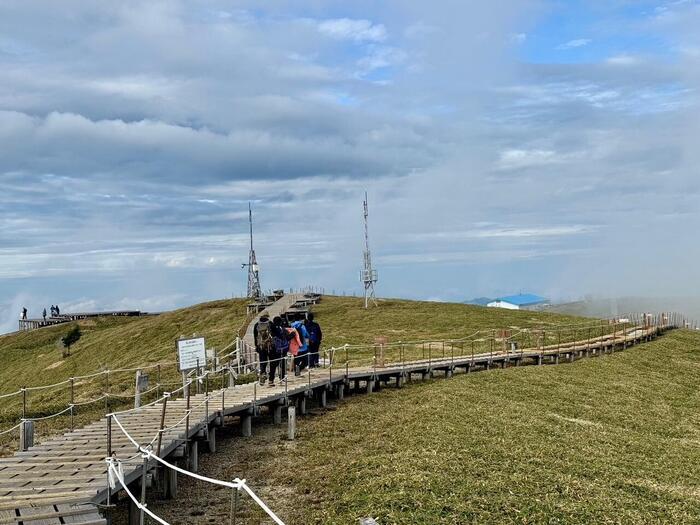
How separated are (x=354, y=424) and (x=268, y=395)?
319 centimetres

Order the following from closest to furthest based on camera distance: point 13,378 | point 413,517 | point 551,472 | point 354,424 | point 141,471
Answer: point 413,517 → point 141,471 → point 551,472 → point 354,424 → point 13,378

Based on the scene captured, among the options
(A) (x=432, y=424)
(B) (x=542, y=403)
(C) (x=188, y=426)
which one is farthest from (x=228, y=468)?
(B) (x=542, y=403)

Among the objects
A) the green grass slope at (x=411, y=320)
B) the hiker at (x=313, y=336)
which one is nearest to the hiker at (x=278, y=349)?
the hiker at (x=313, y=336)

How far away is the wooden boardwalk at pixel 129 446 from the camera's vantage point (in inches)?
460

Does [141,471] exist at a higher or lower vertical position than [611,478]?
higher

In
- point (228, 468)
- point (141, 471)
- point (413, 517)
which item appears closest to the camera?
point (413, 517)

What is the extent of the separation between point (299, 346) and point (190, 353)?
578cm

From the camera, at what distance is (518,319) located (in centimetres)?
6309

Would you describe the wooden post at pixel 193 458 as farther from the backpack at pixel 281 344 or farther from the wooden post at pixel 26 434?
the backpack at pixel 281 344

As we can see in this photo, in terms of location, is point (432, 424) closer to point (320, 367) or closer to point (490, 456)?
point (490, 456)

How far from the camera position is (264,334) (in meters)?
25.8

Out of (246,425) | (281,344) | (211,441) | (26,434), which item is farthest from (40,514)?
(281,344)

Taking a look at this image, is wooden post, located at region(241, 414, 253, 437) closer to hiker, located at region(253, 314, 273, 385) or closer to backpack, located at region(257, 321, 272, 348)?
hiker, located at region(253, 314, 273, 385)

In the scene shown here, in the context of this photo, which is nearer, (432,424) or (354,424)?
(432,424)
